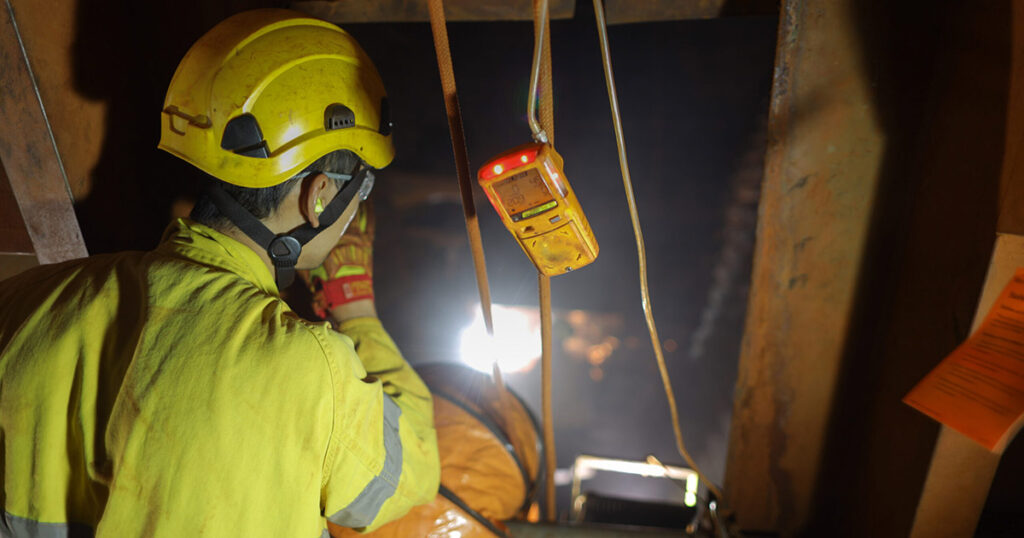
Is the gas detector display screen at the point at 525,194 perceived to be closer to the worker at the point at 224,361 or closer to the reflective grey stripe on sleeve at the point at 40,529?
the worker at the point at 224,361

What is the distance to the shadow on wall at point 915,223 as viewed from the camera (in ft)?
3.43

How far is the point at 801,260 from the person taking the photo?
4.70ft

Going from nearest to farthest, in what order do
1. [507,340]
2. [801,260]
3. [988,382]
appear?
1. [988,382]
2. [801,260]
3. [507,340]

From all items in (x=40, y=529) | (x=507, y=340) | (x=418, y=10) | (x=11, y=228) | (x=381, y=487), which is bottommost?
(x=507, y=340)

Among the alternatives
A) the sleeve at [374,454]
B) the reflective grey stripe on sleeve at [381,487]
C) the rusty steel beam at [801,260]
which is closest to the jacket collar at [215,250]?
the sleeve at [374,454]

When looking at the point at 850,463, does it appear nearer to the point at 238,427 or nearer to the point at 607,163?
the point at 607,163

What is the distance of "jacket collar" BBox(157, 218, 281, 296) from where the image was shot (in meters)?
1.05

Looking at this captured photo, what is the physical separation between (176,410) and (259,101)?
0.71 m

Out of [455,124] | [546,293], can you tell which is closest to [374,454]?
[546,293]

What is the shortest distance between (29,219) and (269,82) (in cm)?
99

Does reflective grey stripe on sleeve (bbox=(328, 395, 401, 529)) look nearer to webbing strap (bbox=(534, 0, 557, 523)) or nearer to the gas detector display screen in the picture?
webbing strap (bbox=(534, 0, 557, 523))

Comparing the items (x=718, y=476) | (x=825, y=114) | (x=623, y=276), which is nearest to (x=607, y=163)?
(x=623, y=276)

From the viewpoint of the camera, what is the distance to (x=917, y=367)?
4.16 ft

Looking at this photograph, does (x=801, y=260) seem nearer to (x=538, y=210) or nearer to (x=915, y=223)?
(x=915, y=223)
